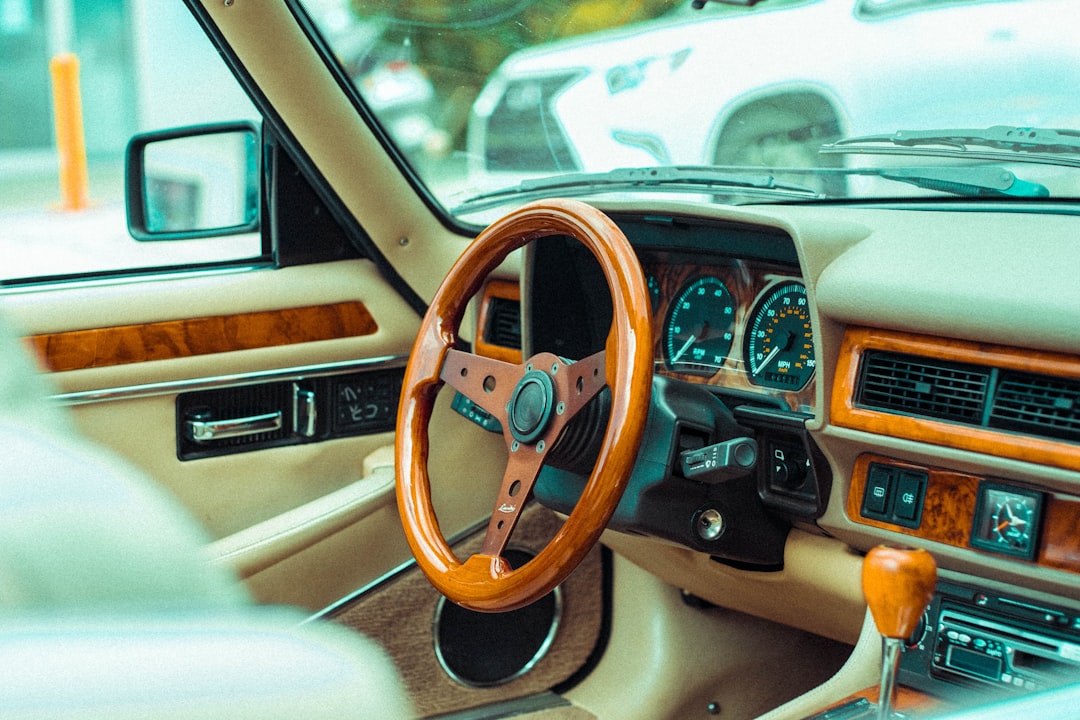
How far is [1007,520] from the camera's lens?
1.60m

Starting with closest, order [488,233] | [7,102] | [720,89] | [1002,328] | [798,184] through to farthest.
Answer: [1002,328]
[488,233]
[798,184]
[720,89]
[7,102]

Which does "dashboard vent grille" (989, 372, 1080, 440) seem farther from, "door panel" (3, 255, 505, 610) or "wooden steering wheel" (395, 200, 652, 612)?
A: "door panel" (3, 255, 505, 610)

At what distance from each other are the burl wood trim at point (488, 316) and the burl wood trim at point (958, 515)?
0.78 meters

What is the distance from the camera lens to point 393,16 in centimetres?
231

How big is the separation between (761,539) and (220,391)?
1095mm

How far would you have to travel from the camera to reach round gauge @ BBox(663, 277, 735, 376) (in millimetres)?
1983

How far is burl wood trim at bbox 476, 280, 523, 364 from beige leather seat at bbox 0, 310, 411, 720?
1.62 metres

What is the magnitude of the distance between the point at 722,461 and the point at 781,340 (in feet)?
1.08

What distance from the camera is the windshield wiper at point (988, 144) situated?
1688mm

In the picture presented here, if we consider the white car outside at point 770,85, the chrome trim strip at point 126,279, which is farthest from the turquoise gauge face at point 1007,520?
the chrome trim strip at point 126,279

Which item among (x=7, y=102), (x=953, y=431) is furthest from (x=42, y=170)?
(x=953, y=431)

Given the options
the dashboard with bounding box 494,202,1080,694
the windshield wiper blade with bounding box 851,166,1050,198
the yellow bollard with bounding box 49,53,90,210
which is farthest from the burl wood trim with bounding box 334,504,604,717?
the yellow bollard with bounding box 49,53,90,210

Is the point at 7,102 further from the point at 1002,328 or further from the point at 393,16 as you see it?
the point at 1002,328

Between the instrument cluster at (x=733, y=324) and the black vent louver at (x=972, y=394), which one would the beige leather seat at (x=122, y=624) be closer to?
the black vent louver at (x=972, y=394)
